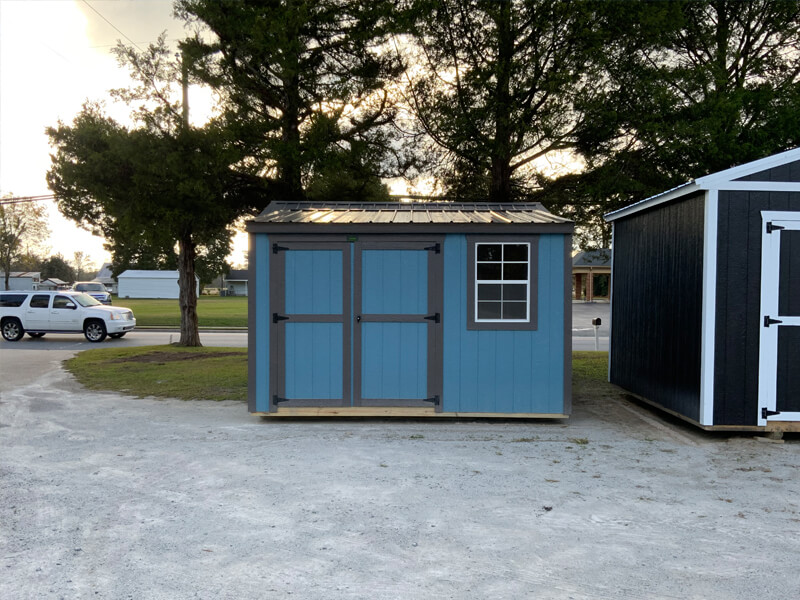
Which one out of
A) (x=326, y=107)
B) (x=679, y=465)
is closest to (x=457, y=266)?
(x=679, y=465)

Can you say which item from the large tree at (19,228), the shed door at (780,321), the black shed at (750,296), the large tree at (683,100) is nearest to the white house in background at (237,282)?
the large tree at (19,228)

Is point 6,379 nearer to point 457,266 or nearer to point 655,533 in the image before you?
point 457,266

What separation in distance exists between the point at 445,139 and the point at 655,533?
917 cm

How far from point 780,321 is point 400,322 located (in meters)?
4.34

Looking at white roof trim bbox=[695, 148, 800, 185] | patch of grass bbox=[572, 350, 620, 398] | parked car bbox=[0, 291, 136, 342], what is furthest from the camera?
parked car bbox=[0, 291, 136, 342]

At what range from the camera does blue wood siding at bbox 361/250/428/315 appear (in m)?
7.30

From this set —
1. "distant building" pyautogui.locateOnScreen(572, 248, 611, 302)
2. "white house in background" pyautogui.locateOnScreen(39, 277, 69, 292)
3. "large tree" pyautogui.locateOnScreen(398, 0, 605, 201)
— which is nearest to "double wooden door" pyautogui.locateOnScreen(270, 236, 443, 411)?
"large tree" pyautogui.locateOnScreen(398, 0, 605, 201)

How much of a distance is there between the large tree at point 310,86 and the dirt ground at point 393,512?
255 inches

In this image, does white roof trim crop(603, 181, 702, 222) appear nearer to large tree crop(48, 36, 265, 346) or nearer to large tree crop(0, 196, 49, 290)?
large tree crop(48, 36, 265, 346)

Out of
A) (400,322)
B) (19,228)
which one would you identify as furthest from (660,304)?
(19,228)

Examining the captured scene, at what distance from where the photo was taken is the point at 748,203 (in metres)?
6.50

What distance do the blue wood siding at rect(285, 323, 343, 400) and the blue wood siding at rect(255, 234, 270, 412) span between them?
28cm

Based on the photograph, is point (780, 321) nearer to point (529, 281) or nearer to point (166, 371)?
point (529, 281)

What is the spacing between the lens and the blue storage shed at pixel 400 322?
720 centimetres
